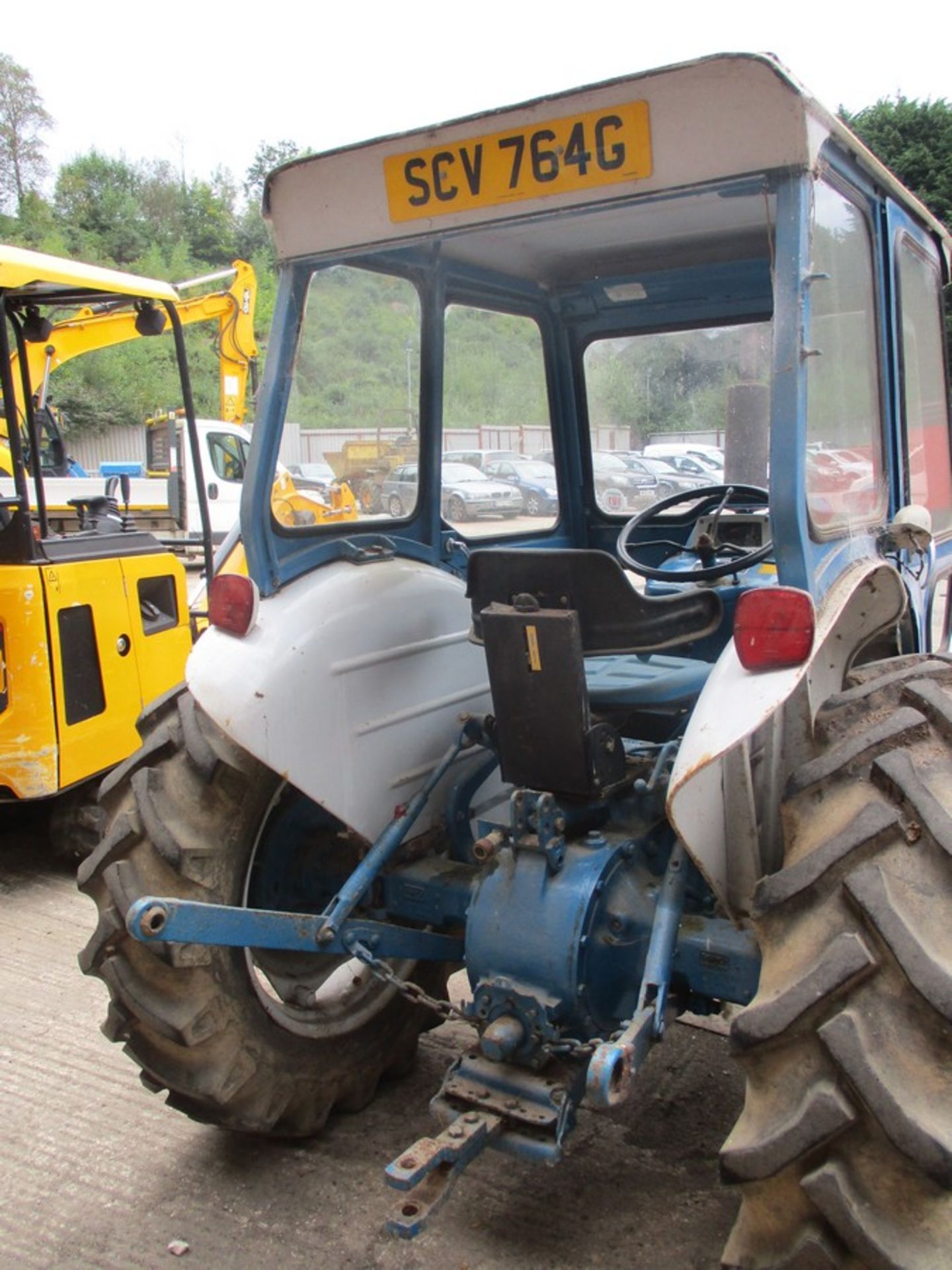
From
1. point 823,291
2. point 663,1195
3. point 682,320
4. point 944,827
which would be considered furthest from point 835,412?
point 663,1195

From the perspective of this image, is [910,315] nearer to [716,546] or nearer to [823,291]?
[716,546]

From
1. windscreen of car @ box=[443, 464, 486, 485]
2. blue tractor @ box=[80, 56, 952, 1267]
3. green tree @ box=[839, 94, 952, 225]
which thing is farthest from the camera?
green tree @ box=[839, 94, 952, 225]

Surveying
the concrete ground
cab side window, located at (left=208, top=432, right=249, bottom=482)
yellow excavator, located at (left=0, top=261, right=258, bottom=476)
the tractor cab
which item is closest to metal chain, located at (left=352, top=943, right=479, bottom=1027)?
the concrete ground

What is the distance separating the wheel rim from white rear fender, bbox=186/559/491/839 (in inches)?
8.0

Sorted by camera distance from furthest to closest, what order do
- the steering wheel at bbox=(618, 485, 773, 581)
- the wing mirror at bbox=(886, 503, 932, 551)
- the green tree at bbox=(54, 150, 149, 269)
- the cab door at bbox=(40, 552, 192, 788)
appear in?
the green tree at bbox=(54, 150, 149, 269), the cab door at bbox=(40, 552, 192, 788), the steering wheel at bbox=(618, 485, 773, 581), the wing mirror at bbox=(886, 503, 932, 551)

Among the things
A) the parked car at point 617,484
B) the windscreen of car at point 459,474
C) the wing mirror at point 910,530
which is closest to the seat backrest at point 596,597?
the wing mirror at point 910,530

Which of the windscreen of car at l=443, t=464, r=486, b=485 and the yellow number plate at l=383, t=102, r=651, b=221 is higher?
the yellow number plate at l=383, t=102, r=651, b=221

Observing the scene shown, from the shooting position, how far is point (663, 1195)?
2709 mm

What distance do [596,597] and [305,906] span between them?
1.24 m

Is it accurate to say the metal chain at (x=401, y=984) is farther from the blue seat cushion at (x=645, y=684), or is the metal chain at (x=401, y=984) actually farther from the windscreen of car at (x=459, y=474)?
the windscreen of car at (x=459, y=474)

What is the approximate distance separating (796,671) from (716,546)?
143 cm

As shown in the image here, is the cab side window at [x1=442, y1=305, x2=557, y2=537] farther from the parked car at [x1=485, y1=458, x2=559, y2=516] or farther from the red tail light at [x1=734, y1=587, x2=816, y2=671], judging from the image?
the red tail light at [x1=734, y1=587, x2=816, y2=671]

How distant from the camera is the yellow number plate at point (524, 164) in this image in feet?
7.27

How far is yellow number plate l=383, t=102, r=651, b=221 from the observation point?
2.21m
